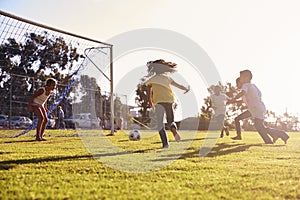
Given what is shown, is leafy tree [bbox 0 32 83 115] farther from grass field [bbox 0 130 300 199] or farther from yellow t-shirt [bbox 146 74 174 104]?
grass field [bbox 0 130 300 199]

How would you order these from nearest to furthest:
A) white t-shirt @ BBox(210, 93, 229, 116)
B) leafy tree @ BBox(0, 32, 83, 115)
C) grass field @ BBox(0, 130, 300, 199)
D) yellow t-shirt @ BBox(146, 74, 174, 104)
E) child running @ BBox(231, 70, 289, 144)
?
grass field @ BBox(0, 130, 300, 199), yellow t-shirt @ BBox(146, 74, 174, 104), child running @ BBox(231, 70, 289, 144), white t-shirt @ BBox(210, 93, 229, 116), leafy tree @ BBox(0, 32, 83, 115)

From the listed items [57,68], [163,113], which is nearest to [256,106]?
[163,113]

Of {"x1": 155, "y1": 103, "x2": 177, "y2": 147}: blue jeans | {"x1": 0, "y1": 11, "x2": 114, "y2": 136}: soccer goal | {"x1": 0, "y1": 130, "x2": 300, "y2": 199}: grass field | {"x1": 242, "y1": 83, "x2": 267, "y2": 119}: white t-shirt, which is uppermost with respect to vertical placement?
{"x1": 0, "y1": 11, "x2": 114, "y2": 136}: soccer goal

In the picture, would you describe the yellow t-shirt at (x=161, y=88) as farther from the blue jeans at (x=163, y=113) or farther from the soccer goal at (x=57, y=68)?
the soccer goal at (x=57, y=68)

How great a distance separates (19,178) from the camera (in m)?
3.60

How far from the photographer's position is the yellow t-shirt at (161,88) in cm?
781

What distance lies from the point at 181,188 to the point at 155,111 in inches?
184

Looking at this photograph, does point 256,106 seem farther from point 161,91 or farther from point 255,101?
point 161,91

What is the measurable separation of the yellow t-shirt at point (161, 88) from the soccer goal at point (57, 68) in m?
5.04

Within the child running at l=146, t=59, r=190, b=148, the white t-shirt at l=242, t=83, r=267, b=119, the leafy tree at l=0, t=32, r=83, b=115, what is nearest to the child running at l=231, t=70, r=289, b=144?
the white t-shirt at l=242, t=83, r=267, b=119

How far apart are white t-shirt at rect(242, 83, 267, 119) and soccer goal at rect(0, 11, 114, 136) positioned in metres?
7.07

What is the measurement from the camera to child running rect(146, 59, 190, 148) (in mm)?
7758

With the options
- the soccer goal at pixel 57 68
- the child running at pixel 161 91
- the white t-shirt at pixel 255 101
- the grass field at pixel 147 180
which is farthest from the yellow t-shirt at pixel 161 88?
the soccer goal at pixel 57 68

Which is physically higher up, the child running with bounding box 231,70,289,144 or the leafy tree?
the leafy tree
